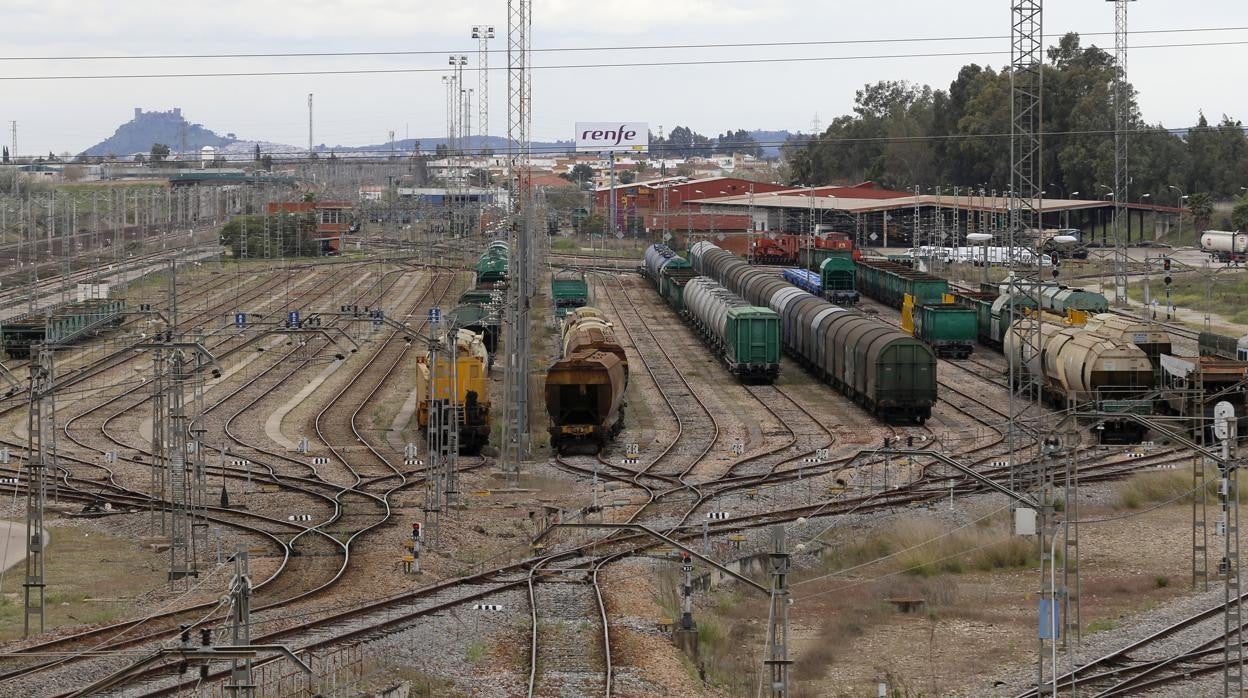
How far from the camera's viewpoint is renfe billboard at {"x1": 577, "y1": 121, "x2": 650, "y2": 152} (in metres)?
173

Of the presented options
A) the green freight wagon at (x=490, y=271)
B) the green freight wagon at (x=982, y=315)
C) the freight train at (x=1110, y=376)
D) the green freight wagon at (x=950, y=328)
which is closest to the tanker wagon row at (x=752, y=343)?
the green freight wagon at (x=950, y=328)

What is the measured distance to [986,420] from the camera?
1715 inches

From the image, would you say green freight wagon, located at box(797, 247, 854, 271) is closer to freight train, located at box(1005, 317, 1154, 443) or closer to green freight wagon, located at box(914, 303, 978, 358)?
green freight wagon, located at box(914, 303, 978, 358)

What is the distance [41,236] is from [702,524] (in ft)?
359

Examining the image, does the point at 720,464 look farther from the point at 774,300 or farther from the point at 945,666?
the point at 774,300

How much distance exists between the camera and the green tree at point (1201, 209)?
12088 cm

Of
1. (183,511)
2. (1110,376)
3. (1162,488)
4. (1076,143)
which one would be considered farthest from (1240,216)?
(183,511)

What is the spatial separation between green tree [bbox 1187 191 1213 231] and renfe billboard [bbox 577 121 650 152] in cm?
6599

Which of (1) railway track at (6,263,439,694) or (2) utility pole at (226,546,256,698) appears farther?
(1) railway track at (6,263,439,694)

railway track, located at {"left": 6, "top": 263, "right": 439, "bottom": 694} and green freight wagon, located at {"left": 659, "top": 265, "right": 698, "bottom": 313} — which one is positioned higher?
green freight wagon, located at {"left": 659, "top": 265, "right": 698, "bottom": 313}

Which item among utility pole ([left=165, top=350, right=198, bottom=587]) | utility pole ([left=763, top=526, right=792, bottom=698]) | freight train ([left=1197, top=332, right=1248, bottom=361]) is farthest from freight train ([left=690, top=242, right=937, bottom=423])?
utility pole ([left=763, top=526, right=792, bottom=698])

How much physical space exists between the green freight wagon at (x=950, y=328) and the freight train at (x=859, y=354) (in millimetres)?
4608

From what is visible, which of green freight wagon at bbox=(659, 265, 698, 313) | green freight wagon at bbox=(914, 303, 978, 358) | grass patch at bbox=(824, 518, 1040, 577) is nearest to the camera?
grass patch at bbox=(824, 518, 1040, 577)

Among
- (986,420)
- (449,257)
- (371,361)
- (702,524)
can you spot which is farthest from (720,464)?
(449,257)
